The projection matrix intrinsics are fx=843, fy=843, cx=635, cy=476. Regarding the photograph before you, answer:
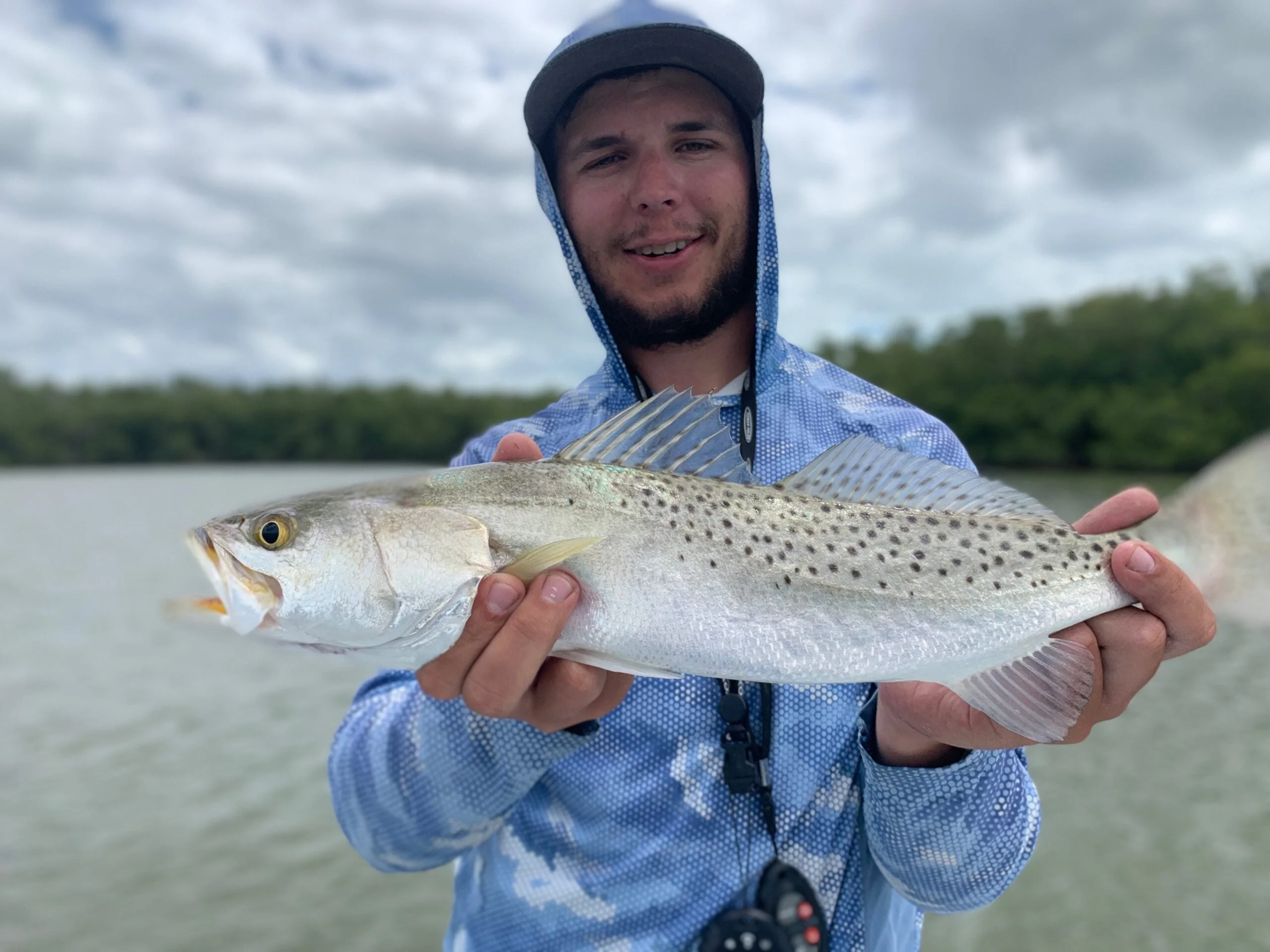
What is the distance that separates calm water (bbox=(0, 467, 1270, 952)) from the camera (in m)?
8.77

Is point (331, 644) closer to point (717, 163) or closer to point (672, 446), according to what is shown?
point (672, 446)

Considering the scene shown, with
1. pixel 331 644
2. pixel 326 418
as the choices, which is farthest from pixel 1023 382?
pixel 331 644

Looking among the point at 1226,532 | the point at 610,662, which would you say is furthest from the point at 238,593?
the point at 1226,532

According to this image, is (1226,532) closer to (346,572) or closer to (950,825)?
(950,825)

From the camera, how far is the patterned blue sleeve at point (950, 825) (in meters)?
2.79

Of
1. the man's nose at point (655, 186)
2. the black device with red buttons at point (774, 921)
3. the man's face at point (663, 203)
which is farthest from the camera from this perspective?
the man's face at point (663, 203)

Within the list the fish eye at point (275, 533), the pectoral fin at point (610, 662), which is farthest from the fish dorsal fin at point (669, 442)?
the fish eye at point (275, 533)

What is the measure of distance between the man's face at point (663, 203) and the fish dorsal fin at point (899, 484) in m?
1.00

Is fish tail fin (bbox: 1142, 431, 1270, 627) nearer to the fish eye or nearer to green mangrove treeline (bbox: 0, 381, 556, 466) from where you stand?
the fish eye

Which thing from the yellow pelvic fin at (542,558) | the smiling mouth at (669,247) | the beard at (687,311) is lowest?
the yellow pelvic fin at (542,558)

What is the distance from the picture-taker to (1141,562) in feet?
8.40

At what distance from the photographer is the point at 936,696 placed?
9.11 feet

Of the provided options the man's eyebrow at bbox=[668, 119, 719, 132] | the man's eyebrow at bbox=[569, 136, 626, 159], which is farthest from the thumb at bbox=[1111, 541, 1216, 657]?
the man's eyebrow at bbox=[569, 136, 626, 159]

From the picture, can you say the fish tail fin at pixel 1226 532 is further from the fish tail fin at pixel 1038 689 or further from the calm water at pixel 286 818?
the calm water at pixel 286 818
